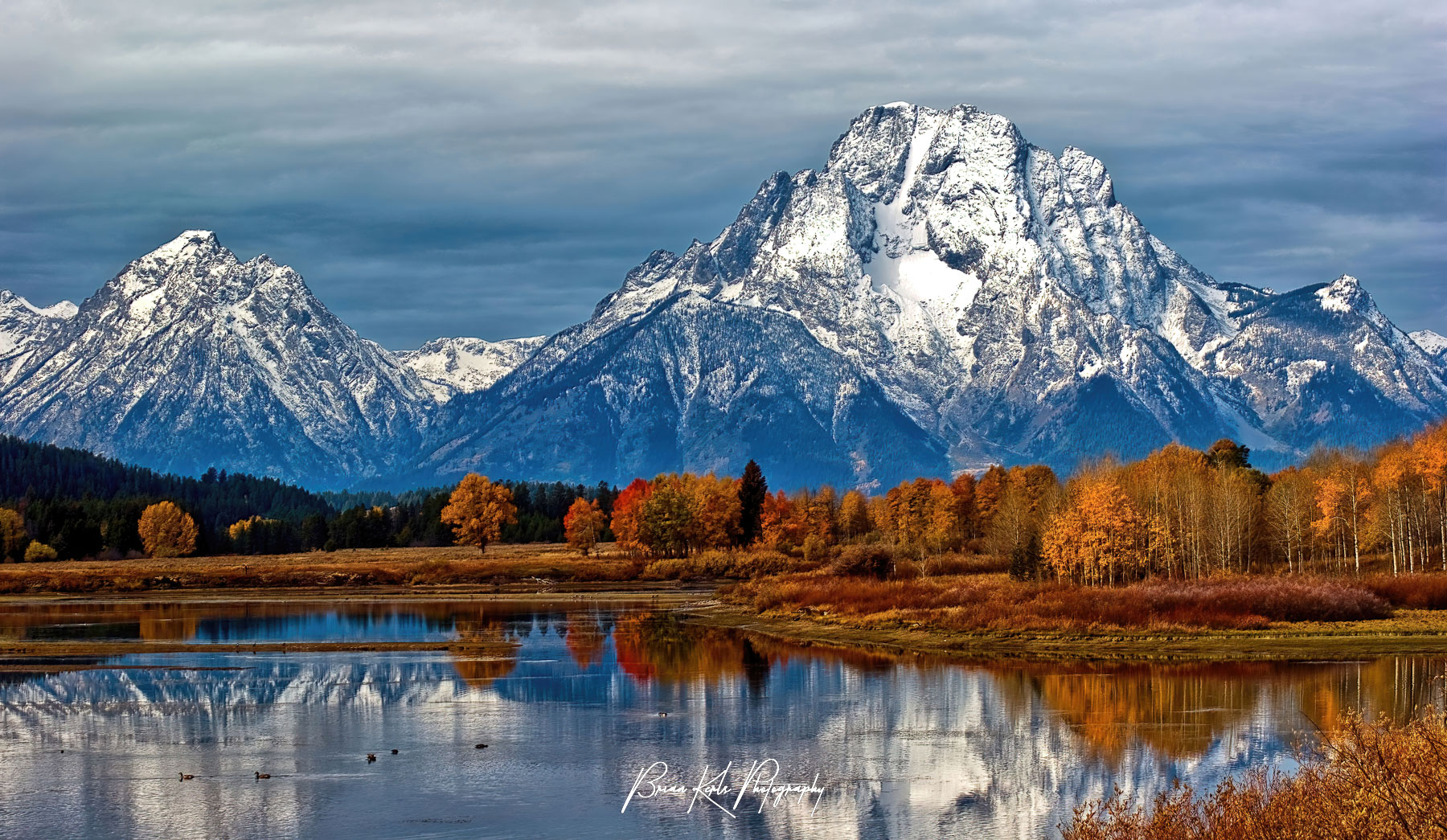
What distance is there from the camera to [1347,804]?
78.1 ft

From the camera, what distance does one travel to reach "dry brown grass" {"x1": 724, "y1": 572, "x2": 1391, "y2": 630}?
247ft

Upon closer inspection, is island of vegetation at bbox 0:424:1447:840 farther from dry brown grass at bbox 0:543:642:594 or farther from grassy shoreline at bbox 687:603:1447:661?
dry brown grass at bbox 0:543:642:594

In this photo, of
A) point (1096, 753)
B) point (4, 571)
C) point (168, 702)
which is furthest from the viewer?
point (4, 571)

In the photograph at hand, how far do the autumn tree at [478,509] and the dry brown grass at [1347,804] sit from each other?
153 meters

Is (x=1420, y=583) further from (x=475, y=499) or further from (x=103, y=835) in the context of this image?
(x=475, y=499)

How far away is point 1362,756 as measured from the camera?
24.1 metres

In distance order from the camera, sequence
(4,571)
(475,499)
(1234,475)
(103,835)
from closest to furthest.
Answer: (103,835), (1234,475), (4,571), (475,499)

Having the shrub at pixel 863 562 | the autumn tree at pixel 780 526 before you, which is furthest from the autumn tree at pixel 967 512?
the shrub at pixel 863 562

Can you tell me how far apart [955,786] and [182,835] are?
1922 cm

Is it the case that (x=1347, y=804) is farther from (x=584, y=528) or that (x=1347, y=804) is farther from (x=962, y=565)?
(x=584, y=528)

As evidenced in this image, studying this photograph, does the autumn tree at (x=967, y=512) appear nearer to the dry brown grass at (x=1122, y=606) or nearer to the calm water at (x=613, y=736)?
the dry brown grass at (x=1122, y=606)

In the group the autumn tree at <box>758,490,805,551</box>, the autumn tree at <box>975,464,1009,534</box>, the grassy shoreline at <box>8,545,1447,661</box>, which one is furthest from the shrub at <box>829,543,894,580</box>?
the autumn tree at <box>975,464,1009,534</box>

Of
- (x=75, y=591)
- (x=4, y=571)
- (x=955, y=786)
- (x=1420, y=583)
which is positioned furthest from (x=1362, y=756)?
(x=4, y=571)
